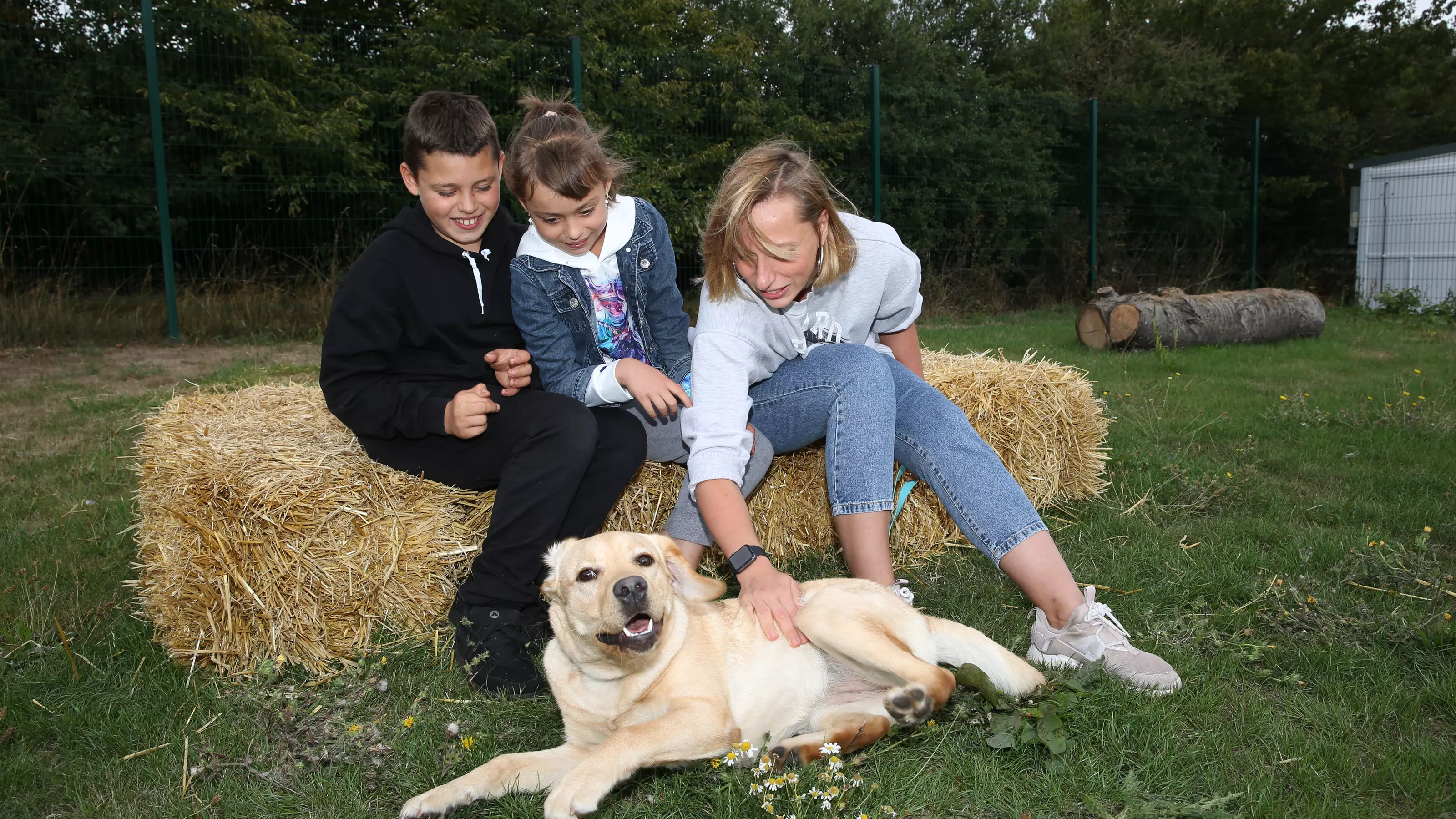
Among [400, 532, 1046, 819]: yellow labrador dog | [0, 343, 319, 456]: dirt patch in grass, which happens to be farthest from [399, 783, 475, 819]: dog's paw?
[0, 343, 319, 456]: dirt patch in grass

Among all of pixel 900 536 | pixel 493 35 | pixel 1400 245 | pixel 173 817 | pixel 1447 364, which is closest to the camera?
pixel 173 817

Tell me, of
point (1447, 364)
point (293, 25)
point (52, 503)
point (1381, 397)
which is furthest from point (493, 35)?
point (1447, 364)

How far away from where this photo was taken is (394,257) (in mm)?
3246

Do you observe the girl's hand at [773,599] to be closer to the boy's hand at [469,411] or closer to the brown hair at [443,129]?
the boy's hand at [469,411]

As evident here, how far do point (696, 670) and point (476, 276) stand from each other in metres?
1.67

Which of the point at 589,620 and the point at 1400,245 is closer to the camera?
the point at 589,620

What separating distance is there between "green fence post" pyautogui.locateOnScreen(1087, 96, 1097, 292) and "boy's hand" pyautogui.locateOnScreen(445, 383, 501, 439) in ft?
41.2

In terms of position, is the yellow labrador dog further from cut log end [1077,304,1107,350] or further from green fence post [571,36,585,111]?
green fence post [571,36,585,111]

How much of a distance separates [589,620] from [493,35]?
32.5 ft

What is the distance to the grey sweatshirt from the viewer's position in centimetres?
288

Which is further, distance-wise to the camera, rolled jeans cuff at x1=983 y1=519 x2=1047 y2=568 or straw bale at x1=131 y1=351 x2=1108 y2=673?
straw bale at x1=131 y1=351 x2=1108 y2=673

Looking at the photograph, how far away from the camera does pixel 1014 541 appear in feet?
9.45

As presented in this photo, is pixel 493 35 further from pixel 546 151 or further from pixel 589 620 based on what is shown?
pixel 589 620

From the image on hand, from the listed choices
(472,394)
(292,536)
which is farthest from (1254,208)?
→ (292,536)
